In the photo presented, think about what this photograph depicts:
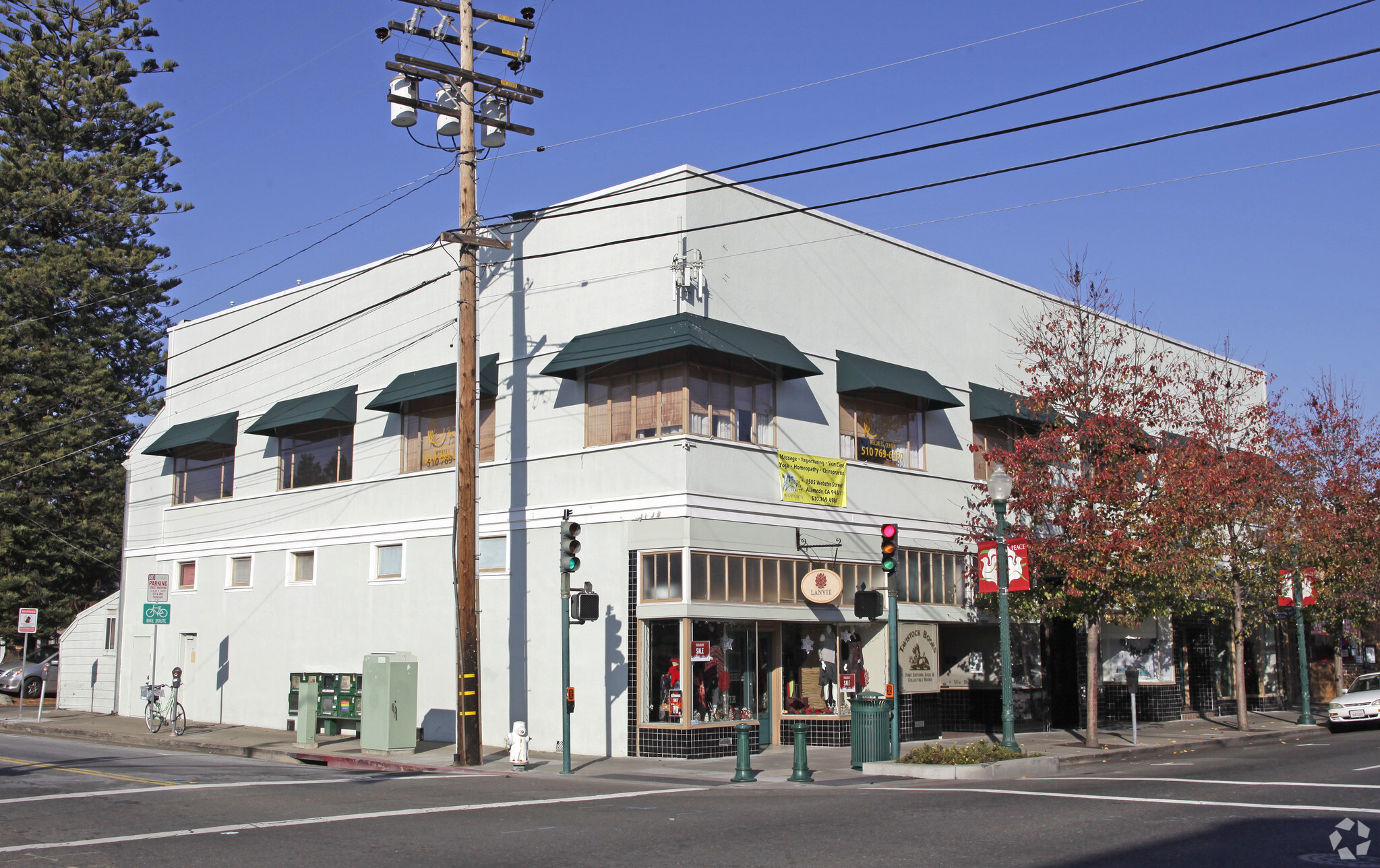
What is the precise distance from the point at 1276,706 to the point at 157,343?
4597 centimetres

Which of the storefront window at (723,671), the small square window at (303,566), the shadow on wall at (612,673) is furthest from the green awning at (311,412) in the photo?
the storefront window at (723,671)

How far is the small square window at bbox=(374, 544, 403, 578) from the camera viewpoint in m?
24.8

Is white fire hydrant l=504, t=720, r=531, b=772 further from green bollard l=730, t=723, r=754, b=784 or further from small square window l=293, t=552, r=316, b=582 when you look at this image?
small square window l=293, t=552, r=316, b=582

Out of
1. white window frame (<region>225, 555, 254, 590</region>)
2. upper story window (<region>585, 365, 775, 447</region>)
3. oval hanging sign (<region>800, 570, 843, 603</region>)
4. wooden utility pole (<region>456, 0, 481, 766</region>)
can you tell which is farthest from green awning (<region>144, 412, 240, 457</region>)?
oval hanging sign (<region>800, 570, 843, 603</region>)

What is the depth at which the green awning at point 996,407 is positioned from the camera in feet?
84.9

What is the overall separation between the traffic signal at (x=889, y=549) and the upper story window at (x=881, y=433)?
495 centimetres

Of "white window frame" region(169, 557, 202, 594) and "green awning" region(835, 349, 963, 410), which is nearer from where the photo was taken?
"green awning" region(835, 349, 963, 410)

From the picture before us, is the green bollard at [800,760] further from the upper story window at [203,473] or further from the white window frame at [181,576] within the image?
the white window frame at [181,576]

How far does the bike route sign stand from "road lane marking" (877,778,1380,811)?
19.6m

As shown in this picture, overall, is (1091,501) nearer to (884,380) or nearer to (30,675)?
(884,380)

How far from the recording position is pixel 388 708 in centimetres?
2058

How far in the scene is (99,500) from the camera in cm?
4250

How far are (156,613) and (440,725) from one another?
9.19 meters

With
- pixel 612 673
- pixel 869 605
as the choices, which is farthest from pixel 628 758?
pixel 869 605
